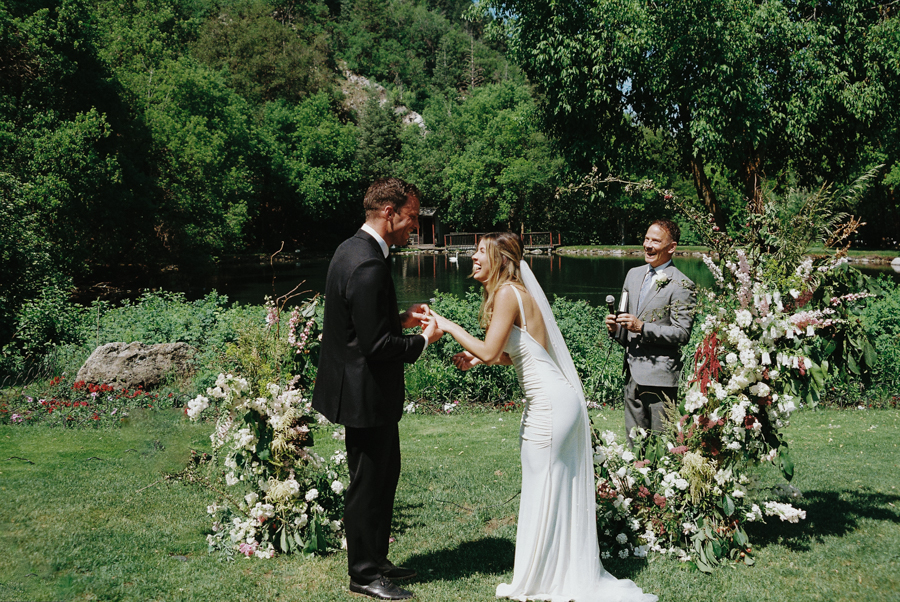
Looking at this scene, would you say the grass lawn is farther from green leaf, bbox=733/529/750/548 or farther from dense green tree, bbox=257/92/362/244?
dense green tree, bbox=257/92/362/244

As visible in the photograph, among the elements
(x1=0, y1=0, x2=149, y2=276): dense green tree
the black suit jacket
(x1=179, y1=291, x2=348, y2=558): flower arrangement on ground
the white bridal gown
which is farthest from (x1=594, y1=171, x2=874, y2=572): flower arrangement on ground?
(x1=0, y1=0, x2=149, y2=276): dense green tree

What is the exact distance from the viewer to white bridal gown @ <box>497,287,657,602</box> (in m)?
3.83

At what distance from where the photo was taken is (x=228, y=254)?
47.9 m

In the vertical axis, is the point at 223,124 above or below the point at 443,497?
above

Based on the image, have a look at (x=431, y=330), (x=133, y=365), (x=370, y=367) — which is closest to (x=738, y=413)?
(x=431, y=330)

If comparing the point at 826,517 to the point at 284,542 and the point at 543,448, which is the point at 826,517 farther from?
the point at 284,542

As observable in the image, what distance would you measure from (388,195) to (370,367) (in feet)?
3.35

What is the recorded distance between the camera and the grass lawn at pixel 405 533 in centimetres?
389

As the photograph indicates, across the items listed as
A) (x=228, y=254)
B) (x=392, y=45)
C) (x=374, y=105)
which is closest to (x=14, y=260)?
(x=228, y=254)

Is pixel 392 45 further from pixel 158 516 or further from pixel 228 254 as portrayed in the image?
pixel 158 516

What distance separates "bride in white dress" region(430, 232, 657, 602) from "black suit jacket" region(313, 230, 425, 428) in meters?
0.45

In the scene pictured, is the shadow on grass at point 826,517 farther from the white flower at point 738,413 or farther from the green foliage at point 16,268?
the green foliage at point 16,268

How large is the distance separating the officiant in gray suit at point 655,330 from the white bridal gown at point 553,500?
1204 mm

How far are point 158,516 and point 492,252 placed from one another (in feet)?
11.3
